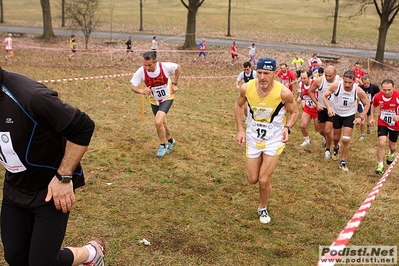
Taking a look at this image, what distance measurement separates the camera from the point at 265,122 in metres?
5.80

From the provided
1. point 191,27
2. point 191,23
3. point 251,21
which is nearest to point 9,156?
point 191,27

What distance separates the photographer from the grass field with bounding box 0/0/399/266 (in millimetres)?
5176

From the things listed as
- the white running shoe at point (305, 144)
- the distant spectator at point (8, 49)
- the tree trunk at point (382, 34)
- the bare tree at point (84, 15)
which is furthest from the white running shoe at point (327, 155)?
the bare tree at point (84, 15)

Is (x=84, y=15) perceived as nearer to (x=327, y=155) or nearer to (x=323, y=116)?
(x=323, y=116)

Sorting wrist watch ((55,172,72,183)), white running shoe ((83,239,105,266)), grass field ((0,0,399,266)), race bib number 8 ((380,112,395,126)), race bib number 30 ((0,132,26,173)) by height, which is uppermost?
race bib number 30 ((0,132,26,173))

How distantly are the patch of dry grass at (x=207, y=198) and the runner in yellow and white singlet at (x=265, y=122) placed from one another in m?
0.66

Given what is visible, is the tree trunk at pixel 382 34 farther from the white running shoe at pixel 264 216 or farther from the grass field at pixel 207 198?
the white running shoe at pixel 264 216

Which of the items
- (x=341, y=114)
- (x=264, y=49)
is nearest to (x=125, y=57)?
(x=264, y=49)

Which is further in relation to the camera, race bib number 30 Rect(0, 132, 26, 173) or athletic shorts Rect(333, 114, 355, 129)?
athletic shorts Rect(333, 114, 355, 129)

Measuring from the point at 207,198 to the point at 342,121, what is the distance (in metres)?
3.71

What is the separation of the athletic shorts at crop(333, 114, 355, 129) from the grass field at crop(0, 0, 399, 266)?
0.86 m

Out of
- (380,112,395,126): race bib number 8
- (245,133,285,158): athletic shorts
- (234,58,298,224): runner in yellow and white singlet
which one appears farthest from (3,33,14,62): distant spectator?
(245,133,285,158): athletic shorts

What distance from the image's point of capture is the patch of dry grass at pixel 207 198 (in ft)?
17.0

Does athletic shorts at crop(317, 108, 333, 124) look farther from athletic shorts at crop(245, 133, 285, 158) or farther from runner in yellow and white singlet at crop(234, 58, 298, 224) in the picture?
athletic shorts at crop(245, 133, 285, 158)
